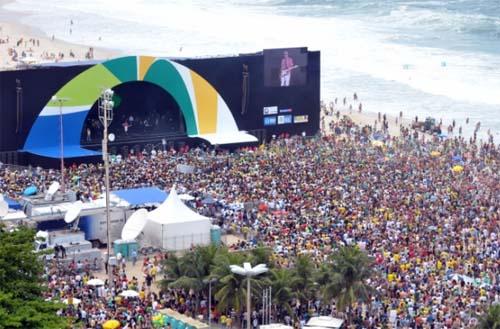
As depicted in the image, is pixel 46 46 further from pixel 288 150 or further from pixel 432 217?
pixel 432 217

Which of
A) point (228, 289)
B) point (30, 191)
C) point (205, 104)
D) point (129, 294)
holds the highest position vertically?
point (205, 104)

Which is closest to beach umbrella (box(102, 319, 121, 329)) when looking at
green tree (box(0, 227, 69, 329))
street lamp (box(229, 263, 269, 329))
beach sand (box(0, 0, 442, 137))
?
street lamp (box(229, 263, 269, 329))

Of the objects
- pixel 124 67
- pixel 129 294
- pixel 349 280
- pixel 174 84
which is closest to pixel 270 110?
pixel 174 84

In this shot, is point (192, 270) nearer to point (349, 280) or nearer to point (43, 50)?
point (349, 280)

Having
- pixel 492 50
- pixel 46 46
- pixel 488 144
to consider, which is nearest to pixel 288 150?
pixel 488 144

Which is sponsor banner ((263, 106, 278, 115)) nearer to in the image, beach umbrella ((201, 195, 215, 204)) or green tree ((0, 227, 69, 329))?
beach umbrella ((201, 195, 215, 204))

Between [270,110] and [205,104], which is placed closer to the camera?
[205,104]
